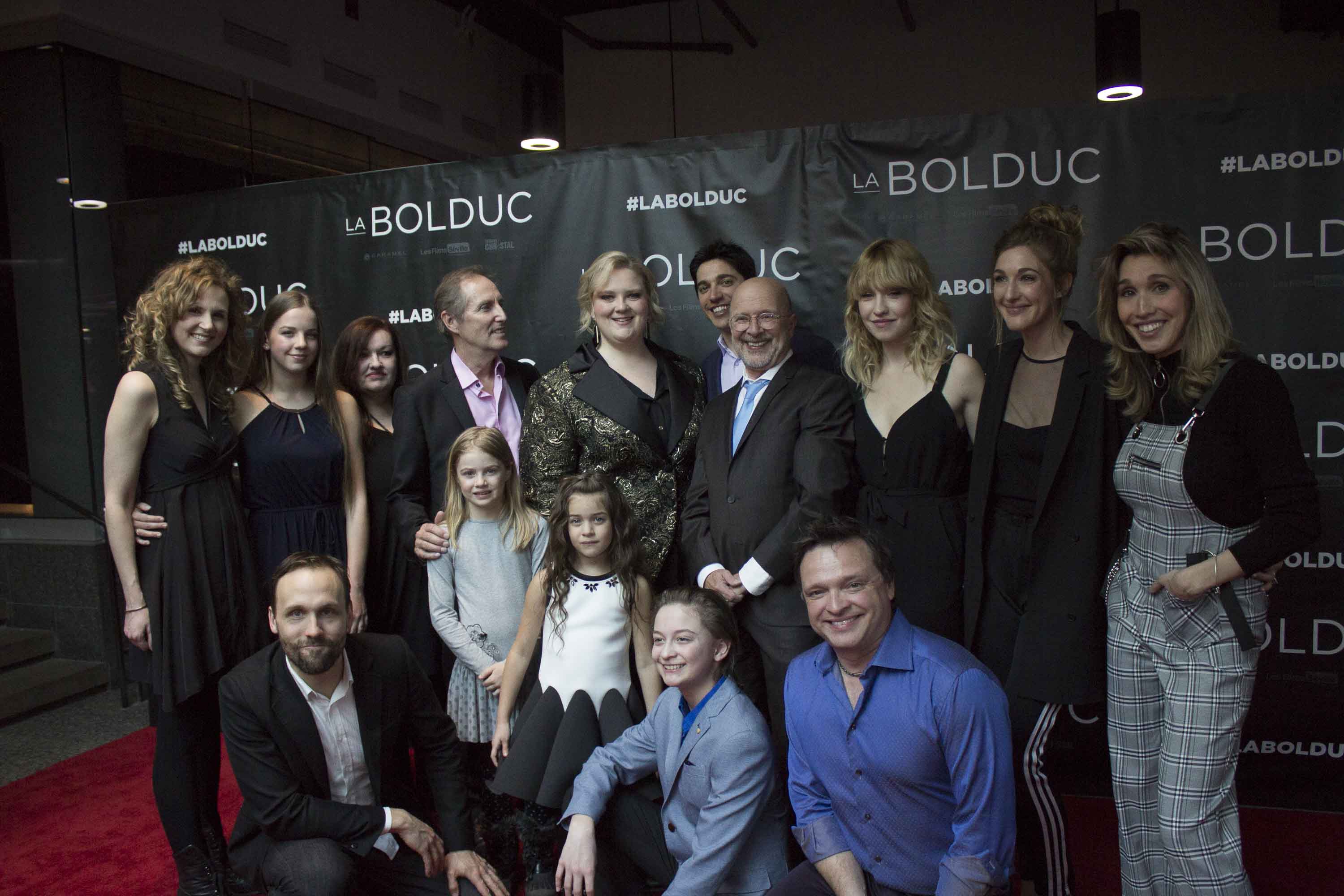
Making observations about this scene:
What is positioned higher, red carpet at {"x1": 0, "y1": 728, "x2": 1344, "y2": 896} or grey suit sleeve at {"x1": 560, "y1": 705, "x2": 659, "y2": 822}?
grey suit sleeve at {"x1": 560, "y1": 705, "x2": 659, "y2": 822}

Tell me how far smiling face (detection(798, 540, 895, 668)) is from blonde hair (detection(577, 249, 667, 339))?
120cm

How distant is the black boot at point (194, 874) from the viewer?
2707mm

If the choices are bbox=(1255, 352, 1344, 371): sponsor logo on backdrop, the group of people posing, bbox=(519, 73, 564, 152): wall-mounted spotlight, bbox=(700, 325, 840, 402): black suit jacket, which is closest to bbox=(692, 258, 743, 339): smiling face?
the group of people posing

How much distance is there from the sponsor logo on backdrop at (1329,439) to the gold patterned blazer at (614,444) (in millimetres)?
2004


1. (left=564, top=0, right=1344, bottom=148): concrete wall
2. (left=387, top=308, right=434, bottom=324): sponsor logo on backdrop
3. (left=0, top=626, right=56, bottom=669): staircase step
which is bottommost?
(left=0, top=626, right=56, bottom=669): staircase step

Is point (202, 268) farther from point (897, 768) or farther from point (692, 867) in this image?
point (897, 768)

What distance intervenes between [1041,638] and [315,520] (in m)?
2.06

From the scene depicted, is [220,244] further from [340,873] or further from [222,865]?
[340,873]

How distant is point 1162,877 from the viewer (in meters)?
2.14

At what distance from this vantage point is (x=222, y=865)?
2789mm

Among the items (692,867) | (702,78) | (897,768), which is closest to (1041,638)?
(897,768)

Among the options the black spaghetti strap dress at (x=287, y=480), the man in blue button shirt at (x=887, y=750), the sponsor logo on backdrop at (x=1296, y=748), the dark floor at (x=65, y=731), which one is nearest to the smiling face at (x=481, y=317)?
the black spaghetti strap dress at (x=287, y=480)

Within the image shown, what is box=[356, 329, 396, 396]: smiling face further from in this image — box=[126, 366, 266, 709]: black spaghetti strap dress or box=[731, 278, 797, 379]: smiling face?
box=[731, 278, 797, 379]: smiling face

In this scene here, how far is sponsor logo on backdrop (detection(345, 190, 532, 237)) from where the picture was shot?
13.0ft
